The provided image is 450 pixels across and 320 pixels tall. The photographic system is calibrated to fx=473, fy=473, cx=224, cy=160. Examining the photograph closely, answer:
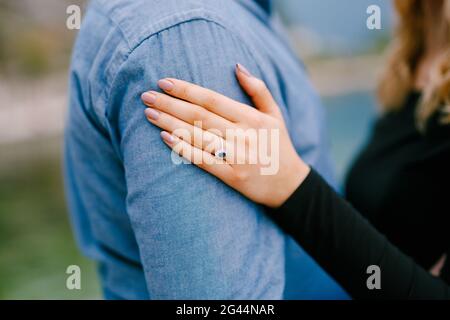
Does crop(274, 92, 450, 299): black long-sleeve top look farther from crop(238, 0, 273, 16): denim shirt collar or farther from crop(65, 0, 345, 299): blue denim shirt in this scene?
crop(238, 0, 273, 16): denim shirt collar

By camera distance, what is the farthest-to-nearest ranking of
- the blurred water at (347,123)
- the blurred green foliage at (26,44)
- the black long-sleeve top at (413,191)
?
the blurred green foliage at (26,44), the blurred water at (347,123), the black long-sleeve top at (413,191)

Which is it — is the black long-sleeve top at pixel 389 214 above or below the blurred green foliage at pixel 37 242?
above

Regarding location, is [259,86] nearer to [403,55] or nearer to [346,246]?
[346,246]

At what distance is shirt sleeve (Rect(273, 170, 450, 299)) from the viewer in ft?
2.79

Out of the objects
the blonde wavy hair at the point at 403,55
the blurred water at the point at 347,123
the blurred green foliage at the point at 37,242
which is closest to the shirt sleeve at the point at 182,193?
the blonde wavy hair at the point at 403,55

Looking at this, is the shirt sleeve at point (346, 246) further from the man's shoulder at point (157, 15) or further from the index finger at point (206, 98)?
the man's shoulder at point (157, 15)

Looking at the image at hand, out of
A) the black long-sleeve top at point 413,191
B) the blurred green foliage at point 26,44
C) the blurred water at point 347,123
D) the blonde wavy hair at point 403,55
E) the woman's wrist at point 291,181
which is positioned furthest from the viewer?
the blurred green foliage at point 26,44

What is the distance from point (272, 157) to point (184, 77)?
0.21m

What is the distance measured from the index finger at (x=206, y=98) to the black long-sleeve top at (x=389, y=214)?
0.19 m

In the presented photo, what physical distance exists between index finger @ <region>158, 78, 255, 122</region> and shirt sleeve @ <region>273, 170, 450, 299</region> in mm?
188

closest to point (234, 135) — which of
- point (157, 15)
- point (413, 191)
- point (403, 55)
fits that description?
point (157, 15)

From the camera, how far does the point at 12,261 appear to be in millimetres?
4805

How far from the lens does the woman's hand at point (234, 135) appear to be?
73 centimetres

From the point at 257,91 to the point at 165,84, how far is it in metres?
0.15
